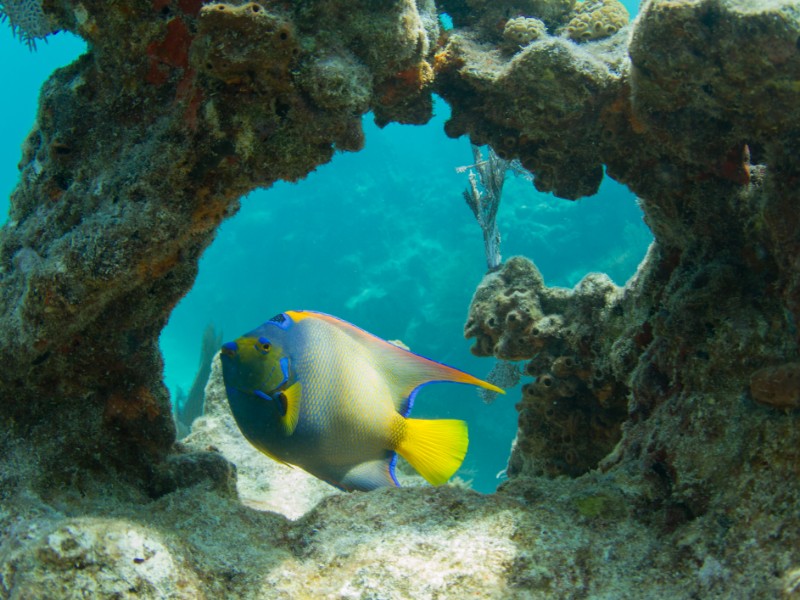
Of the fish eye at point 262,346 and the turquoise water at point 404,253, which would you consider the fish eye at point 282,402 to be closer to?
the fish eye at point 262,346

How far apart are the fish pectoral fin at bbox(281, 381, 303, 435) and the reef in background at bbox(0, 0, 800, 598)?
0.32m

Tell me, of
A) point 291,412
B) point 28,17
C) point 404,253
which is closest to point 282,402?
point 291,412

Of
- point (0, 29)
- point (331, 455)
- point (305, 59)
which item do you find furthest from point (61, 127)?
point (0, 29)

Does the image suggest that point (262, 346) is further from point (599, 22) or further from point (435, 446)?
point (599, 22)

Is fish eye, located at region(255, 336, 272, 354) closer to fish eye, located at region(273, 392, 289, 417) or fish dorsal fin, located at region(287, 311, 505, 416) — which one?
fish eye, located at region(273, 392, 289, 417)

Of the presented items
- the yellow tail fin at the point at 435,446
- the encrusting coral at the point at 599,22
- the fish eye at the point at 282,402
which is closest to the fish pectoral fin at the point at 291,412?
the fish eye at the point at 282,402

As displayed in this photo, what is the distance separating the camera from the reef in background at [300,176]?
4.52 ft

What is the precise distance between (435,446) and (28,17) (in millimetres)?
2557

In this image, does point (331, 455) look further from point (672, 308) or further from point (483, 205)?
point (483, 205)

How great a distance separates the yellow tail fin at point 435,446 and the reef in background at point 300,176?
11cm

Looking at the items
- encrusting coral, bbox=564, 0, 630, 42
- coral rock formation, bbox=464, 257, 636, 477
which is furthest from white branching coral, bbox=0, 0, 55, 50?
coral rock formation, bbox=464, 257, 636, 477

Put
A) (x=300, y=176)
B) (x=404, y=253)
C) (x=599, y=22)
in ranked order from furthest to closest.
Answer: (x=404, y=253) < (x=599, y=22) < (x=300, y=176)

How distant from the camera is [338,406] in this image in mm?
1711

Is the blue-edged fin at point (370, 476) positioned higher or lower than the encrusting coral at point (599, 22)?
lower
